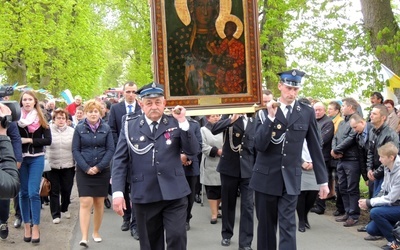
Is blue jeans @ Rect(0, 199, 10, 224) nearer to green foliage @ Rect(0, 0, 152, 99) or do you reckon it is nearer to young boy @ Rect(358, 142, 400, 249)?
young boy @ Rect(358, 142, 400, 249)

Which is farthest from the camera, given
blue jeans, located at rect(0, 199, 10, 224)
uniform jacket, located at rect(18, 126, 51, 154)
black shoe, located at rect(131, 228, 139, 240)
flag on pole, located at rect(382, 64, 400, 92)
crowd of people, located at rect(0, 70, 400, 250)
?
flag on pole, located at rect(382, 64, 400, 92)

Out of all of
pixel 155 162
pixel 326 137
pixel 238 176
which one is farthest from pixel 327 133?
pixel 155 162

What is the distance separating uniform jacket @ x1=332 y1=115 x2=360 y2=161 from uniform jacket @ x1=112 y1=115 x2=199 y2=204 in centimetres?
483

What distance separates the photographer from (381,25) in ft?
41.2

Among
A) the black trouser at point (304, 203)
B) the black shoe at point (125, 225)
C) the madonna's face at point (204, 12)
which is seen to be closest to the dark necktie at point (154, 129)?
the madonna's face at point (204, 12)

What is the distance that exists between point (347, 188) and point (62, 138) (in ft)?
16.5

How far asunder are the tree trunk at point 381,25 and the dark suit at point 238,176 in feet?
15.9

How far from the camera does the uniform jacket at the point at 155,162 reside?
20.2ft

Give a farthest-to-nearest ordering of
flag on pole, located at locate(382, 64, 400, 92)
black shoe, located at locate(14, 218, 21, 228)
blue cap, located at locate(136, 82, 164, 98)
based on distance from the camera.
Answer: flag on pole, located at locate(382, 64, 400, 92) < black shoe, located at locate(14, 218, 21, 228) < blue cap, located at locate(136, 82, 164, 98)

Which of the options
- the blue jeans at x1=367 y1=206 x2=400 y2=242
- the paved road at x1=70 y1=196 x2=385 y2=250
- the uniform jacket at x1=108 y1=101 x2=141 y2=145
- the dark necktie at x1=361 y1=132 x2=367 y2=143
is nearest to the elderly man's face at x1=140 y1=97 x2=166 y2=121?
the paved road at x1=70 y1=196 x2=385 y2=250

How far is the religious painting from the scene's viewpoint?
7.48m

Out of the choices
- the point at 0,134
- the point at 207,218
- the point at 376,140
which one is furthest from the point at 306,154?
the point at 0,134

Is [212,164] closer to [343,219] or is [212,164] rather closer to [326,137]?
[326,137]

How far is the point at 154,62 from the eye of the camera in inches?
294
